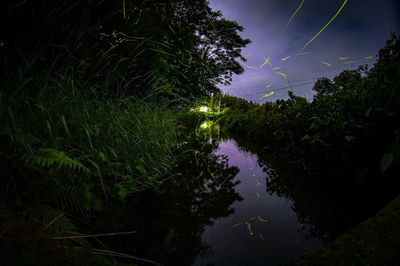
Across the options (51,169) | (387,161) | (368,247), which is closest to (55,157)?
(51,169)

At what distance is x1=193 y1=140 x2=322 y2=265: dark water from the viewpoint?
102cm

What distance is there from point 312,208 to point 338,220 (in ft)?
0.74

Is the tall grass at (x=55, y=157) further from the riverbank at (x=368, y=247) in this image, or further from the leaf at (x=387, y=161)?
the leaf at (x=387, y=161)

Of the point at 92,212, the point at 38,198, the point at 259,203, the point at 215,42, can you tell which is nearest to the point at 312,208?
the point at 259,203

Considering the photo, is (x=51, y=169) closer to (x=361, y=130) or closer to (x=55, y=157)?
(x=55, y=157)

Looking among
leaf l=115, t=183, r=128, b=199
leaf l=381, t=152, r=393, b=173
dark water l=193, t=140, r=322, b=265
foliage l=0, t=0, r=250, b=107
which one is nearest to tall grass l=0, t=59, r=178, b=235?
leaf l=115, t=183, r=128, b=199

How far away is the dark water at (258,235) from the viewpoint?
102 cm

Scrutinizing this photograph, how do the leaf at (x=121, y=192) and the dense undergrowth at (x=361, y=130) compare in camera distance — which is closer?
the dense undergrowth at (x=361, y=130)

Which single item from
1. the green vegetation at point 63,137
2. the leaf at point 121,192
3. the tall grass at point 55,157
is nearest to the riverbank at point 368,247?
the green vegetation at point 63,137

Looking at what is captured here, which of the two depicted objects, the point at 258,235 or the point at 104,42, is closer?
the point at 258,235

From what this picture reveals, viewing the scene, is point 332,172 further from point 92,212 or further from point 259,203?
point 92,212

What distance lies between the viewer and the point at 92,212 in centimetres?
137

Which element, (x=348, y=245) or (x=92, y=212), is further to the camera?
(x=92, y=212)

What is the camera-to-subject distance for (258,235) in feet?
4.00
